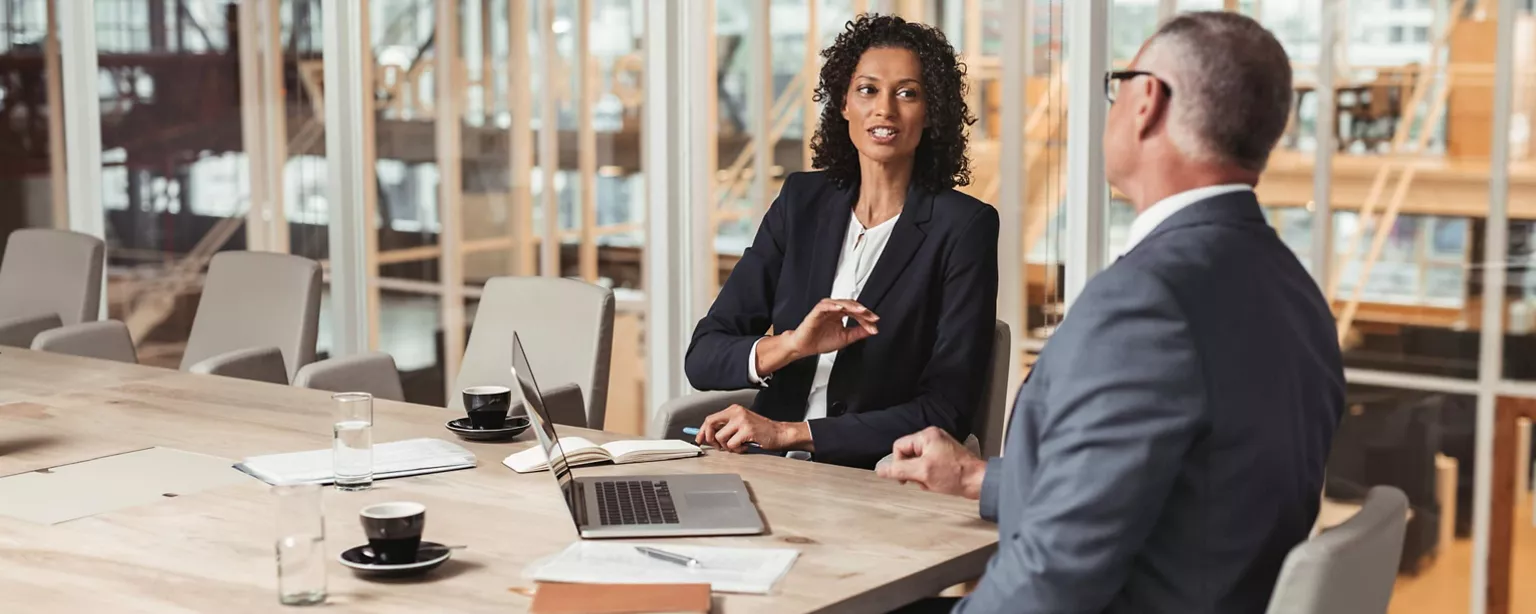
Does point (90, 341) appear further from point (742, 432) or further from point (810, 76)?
point (742, 432)

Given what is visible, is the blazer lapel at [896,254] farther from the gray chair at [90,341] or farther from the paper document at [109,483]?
the gray chair at [90,341]

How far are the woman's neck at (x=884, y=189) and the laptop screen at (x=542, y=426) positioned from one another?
46.4 inches

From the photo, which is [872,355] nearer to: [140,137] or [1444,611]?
[1444,611]

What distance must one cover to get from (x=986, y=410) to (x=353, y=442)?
1.35 metres

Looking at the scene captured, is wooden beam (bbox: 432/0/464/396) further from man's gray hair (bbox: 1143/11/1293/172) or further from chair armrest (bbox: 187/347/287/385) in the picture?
man's gray hair (bbox: 1143/11/1293/172)

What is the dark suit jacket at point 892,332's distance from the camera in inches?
121

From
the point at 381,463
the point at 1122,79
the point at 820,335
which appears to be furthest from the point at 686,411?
the point at 1122,79

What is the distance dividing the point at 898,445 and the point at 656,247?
246cm

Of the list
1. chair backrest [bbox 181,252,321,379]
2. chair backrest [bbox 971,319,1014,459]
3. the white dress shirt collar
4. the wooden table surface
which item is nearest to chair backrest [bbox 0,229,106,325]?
chair backrest [bbox 181,252,321,379]

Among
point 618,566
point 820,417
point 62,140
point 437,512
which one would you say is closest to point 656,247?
point 820,417

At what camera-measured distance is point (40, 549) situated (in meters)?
2.20

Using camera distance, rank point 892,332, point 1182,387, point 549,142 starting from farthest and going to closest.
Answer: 1. point 549,142
2. point 892,332
3. point 1182,387

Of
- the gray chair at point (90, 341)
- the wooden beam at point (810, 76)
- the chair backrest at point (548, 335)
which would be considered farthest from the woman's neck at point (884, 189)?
the gray chair at point (90, 341)

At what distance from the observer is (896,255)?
10.4 feet
